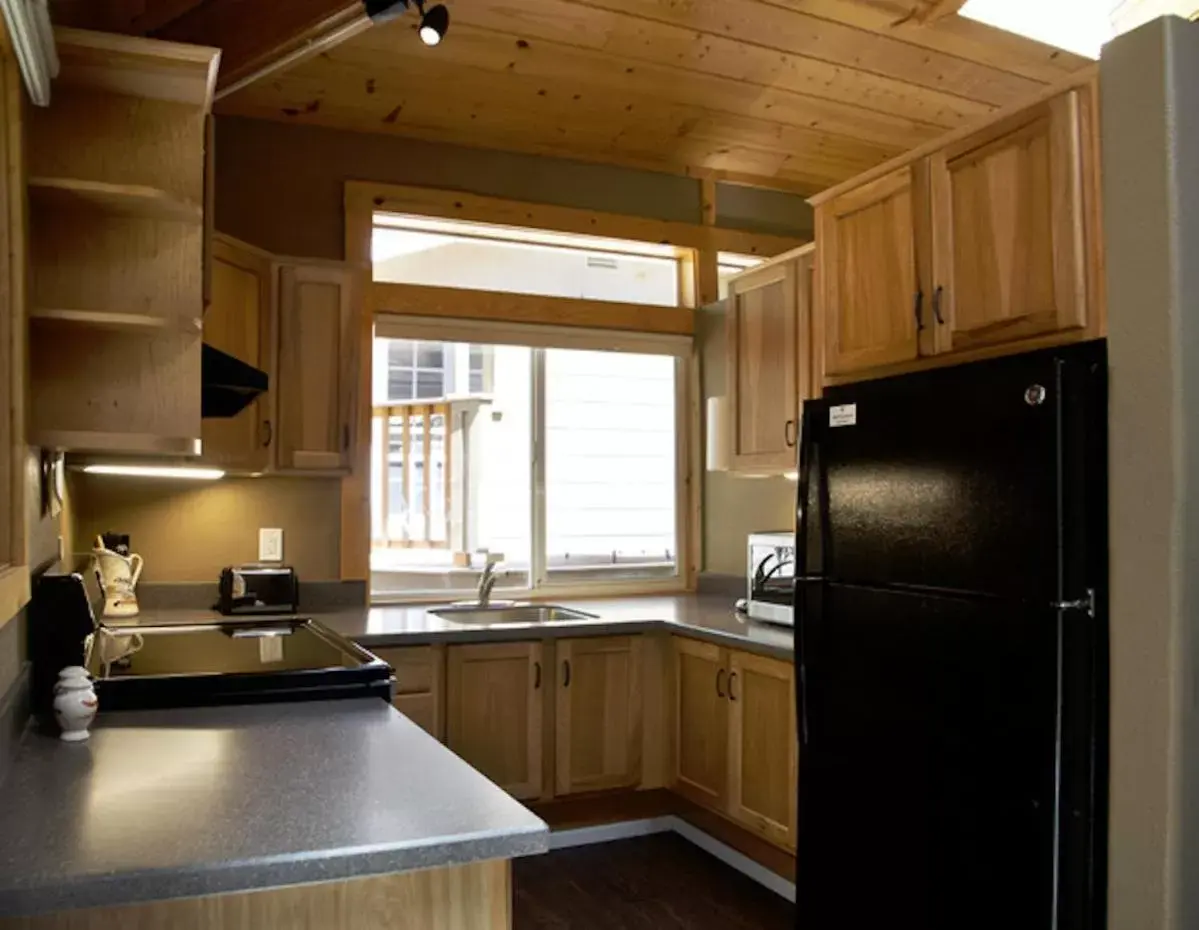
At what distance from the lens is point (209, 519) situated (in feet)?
12.1

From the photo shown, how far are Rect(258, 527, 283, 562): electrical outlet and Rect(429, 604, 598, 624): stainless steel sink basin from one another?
623 mm

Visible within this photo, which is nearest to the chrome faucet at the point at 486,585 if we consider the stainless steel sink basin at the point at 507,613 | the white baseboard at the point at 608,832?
the stainless steel sink basin at the point at 507,613

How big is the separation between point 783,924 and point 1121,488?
185 centimetres

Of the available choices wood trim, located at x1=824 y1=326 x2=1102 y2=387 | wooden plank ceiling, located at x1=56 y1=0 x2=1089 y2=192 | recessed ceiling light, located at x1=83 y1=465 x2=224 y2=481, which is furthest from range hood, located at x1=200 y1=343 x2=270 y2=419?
wood trim, located at x1=824 y1=326 x2=1102 y2=387

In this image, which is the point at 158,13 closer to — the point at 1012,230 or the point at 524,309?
the point at 524,309

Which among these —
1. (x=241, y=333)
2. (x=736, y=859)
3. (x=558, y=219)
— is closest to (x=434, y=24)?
(x=241, y=333)

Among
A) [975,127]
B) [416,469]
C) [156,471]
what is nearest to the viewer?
[975,127]

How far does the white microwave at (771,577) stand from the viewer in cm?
340

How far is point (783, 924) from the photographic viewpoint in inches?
121

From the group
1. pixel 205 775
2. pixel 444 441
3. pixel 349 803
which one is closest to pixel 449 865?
pixel 349 803

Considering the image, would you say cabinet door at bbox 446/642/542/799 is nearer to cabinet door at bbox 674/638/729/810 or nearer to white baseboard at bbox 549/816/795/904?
white baseboard at bbox 549/816/795/904

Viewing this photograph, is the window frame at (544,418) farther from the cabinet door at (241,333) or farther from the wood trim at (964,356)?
the wood trim at (964,356)

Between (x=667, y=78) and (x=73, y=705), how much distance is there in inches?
123

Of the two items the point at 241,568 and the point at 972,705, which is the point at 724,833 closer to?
the point at 972,705
